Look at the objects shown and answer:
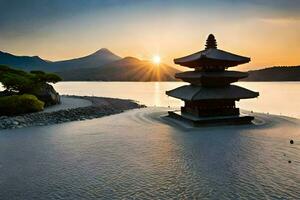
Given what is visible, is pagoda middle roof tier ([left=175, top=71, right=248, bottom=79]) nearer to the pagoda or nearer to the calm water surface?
the pagoda

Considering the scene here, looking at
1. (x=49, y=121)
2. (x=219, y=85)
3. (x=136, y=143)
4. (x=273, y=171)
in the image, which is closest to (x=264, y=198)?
(x=273, y=171)

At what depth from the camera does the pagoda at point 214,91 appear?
24.2m

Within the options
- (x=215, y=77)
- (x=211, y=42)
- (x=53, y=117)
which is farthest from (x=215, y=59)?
(x=53, y=117)

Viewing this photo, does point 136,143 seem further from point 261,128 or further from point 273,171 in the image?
point 261,128

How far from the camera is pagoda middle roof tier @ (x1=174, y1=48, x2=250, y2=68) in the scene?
24.4 meters

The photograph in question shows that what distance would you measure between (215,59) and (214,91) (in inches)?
105

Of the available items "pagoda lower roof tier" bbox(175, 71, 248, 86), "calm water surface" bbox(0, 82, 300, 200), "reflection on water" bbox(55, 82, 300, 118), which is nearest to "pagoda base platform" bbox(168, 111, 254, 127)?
"calm water surface" bbox(0, 82, 300, 200)

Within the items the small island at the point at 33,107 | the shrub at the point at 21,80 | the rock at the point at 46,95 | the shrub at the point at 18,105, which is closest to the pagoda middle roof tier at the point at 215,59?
the small island at the point at 33,107

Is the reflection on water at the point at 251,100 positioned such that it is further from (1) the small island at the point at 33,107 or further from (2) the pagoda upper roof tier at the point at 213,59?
(1) the small island at the point at 33,107

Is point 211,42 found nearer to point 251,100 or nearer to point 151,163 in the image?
point 151,163

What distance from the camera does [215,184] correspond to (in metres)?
11.4

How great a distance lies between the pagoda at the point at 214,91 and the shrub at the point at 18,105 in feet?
49.5

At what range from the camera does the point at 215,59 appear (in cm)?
2438

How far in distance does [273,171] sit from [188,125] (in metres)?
12.0
